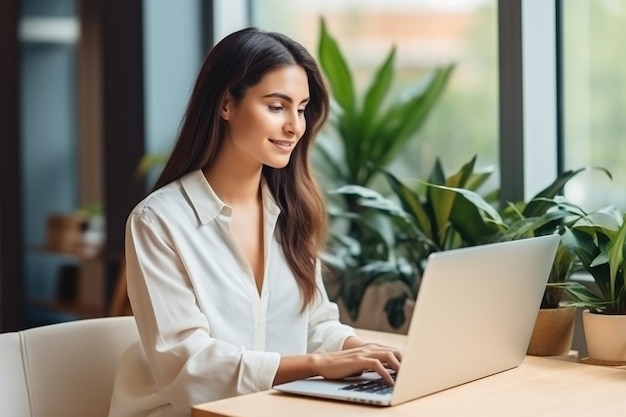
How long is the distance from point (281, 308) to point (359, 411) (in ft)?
1.67

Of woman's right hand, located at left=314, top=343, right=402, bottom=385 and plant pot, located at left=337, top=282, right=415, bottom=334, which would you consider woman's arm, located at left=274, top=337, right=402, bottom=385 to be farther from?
plant pot, located at left=337, top=282, right=415, bottom=334

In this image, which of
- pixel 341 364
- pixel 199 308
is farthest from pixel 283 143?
pixel 341 364

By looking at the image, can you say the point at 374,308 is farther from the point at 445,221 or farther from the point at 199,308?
the point at 199,308

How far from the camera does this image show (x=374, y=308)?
119 inches

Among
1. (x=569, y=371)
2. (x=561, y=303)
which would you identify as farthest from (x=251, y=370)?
(x=561, y=303)

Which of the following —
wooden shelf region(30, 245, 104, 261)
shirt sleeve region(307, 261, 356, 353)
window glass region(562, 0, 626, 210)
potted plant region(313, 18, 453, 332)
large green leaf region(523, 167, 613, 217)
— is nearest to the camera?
shirt sleeve region(307, 261, 356, 353)

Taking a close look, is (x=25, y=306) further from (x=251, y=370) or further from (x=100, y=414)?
(x=251, y=370)

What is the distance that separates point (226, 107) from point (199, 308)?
0.39 meters

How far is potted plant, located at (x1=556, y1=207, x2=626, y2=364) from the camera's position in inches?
81.7

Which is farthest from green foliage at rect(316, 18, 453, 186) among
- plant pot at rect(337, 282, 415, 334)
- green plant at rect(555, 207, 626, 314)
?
green plant at rect(555, 207, 626, 314)

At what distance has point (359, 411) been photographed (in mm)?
1643

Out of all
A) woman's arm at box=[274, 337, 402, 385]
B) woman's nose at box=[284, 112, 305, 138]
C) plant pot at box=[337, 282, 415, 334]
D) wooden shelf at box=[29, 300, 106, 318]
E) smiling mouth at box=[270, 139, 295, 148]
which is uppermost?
woman's nose at box=[284, 112, 305, 138]

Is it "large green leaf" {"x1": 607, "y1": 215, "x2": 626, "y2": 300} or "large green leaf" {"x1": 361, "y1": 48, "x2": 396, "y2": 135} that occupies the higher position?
"large green leaf" {"x1": 361, "y1": 48, "x2": 396, "y2": 135}

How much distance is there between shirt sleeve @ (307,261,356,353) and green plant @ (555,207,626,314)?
0.44 meters
